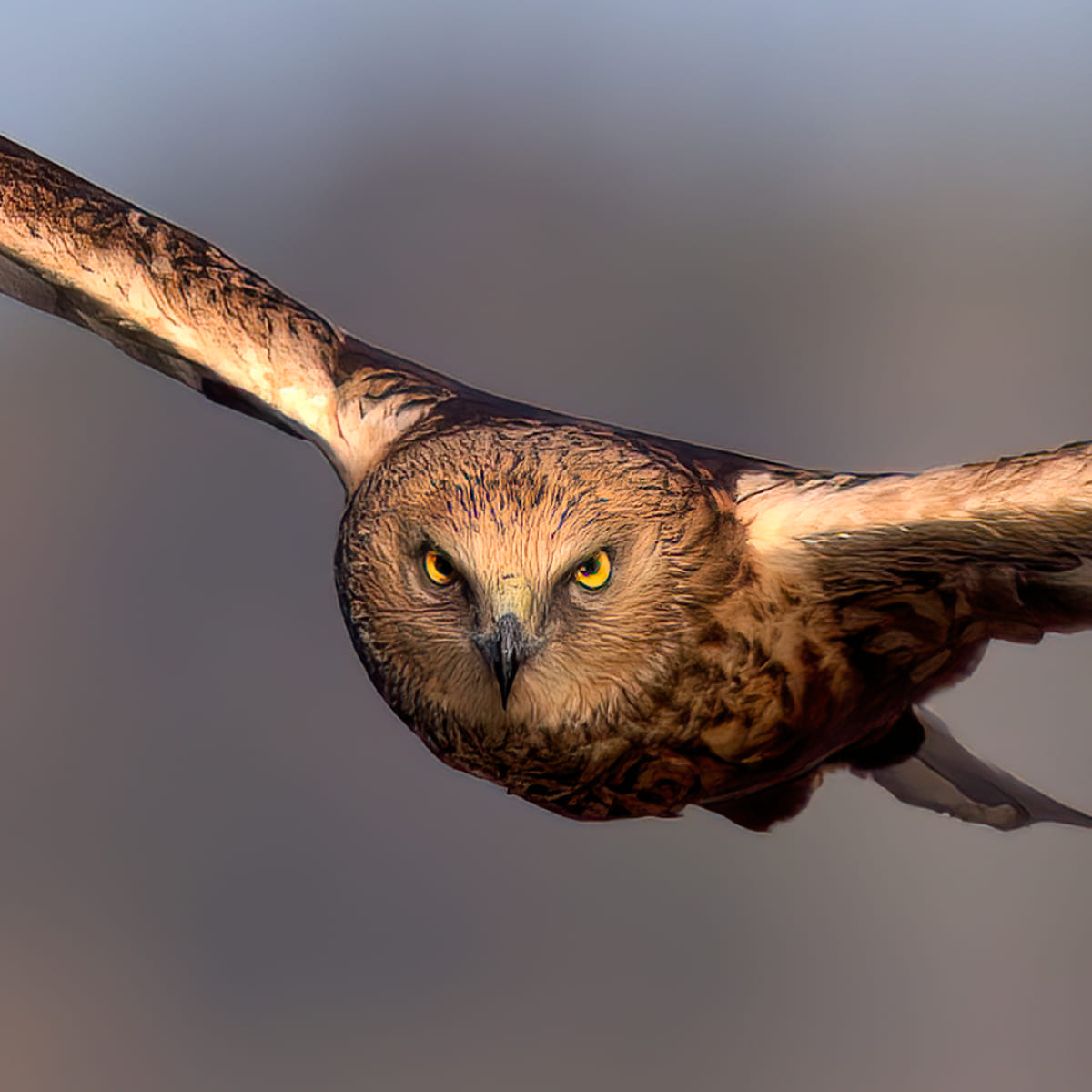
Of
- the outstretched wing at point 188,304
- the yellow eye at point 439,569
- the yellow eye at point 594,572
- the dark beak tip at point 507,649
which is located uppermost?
the outstretched wing at point 188,304

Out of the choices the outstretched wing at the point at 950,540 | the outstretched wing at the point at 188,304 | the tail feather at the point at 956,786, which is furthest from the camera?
the tail feather at the point at 956,786

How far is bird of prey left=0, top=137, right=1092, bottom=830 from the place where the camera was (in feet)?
5.55

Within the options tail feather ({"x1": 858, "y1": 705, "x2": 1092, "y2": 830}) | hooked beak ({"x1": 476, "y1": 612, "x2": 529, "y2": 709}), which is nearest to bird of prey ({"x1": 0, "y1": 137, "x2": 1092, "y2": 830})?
hooked beak ({"x1": 476, "y1": 612, "x2": 529, "y2": 709})

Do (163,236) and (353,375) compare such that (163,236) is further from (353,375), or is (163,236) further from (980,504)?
(980,504)

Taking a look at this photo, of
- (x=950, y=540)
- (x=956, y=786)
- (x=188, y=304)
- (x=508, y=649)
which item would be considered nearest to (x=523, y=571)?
(x=508, y=649)

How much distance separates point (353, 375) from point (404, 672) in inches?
21.0

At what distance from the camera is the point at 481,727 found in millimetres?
1867

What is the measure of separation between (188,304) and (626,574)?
35.4 inches

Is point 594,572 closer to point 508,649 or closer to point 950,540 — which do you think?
point 508,649

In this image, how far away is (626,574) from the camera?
1748 millimetres

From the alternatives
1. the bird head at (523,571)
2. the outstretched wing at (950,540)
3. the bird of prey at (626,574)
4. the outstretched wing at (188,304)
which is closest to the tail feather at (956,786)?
the bird of prey at (626,574)

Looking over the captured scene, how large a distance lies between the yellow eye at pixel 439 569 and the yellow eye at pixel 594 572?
14cm

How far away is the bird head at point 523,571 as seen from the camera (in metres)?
1.68

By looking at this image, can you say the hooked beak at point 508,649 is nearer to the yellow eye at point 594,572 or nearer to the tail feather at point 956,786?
the yellow eye at point 594,572
